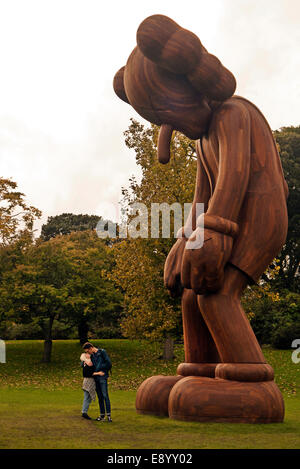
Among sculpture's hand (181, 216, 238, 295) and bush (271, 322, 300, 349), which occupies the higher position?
sculpture's hand (181, 216, 238, 295)

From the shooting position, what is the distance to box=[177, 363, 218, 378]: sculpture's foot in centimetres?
540

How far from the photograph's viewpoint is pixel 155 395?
17.5 feet

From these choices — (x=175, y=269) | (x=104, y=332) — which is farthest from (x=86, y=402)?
(x=104, y=332)

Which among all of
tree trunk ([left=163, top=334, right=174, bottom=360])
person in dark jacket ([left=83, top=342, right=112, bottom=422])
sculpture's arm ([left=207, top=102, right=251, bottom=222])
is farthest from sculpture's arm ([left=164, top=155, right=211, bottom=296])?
tree trunk ([left=163, top=334, right=174, bottom=360])

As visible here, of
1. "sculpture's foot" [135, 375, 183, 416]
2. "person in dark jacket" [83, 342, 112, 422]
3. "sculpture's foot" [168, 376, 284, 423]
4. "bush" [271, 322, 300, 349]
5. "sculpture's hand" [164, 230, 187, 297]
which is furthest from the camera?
"bush" [271, 322, 300, 349]

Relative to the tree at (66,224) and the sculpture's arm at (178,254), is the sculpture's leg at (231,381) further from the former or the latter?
the tree at (66,224)

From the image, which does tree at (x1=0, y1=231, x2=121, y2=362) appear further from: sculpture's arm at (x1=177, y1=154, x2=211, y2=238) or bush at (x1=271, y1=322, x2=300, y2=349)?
sculpture's arm at (x1=177, y1=154, x2=211, y2=238)

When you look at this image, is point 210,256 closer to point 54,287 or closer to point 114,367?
point 114,367

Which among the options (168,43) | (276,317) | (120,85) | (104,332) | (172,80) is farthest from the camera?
(104,332)

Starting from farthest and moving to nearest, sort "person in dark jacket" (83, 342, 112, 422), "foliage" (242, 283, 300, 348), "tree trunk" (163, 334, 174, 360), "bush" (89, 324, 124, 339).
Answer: "bush" (89, 324, 124, 339), "foliage" (242, 283, 300, 348), "tree trunk" (163, 334, 174, 360), "person in dark jacket" (83, 342, 112, 422)

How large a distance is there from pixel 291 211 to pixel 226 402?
811 inches

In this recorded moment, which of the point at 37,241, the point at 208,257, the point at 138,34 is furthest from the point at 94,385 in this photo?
the point at 37,241
